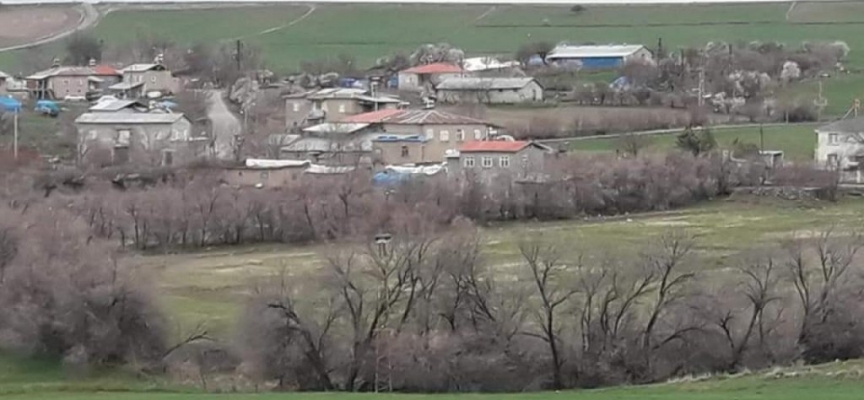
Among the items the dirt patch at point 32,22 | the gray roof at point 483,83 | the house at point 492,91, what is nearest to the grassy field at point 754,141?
the house at point 492,91

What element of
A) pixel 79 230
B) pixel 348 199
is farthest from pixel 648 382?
pixel 348 199

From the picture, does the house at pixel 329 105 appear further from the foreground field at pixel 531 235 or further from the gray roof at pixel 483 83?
the foreground field at pixel 531 235

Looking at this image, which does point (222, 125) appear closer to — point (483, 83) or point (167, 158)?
point (167, 158)

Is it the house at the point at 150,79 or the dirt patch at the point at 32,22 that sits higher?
the dirt patch at the point at 32,22

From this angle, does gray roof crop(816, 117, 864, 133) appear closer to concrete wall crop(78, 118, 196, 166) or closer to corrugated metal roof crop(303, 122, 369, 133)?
corrugated metal roof crop(303, 122, 369, 133)

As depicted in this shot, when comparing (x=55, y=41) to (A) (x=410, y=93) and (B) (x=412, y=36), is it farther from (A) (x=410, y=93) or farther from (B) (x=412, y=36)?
(A) (x=410, y=93)

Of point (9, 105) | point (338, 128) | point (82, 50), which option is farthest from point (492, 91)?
point (82, 50)
